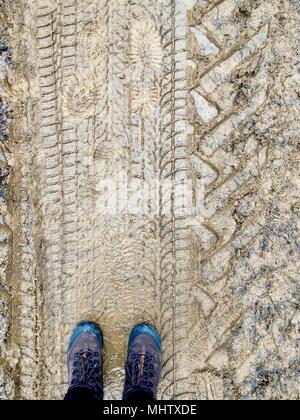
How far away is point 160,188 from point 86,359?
81 cm

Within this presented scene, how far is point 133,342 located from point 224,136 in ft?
3.23

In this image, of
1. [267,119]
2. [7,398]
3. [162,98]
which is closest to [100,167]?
[162,98]

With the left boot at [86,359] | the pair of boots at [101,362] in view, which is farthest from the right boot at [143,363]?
the left boot at [86,359]

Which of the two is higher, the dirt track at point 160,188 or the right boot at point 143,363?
the dirt track at point 160,188

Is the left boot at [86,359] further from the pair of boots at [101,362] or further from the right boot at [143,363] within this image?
the right boot at [143,363]

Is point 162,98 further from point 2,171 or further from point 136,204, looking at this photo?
point 2,171

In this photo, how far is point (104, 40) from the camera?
2111 millimetres

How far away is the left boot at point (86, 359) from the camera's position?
2.08 m

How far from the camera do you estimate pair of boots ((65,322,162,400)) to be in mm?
2066

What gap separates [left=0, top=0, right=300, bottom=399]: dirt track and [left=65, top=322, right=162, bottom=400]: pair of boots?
0.06 meters

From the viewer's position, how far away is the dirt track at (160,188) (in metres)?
2.12

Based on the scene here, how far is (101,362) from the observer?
2.17m

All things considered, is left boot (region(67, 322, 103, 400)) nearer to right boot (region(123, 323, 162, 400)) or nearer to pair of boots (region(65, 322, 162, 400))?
pair of boots (region(65, 322, 162, 400))

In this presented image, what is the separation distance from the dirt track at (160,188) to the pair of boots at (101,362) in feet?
0.20
